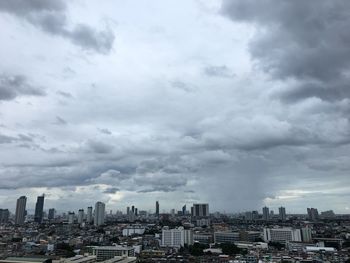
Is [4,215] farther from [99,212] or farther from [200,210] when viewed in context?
[200,210]

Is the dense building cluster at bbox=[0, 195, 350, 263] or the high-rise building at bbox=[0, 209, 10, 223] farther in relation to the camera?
the high-rise building at bbox=[0, 209, 10, 223]

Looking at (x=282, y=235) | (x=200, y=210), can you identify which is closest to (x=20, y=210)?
(x=200, y=210)

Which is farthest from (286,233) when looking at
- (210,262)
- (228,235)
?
(210,262)

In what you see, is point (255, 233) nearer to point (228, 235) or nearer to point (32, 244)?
point (228, 235)

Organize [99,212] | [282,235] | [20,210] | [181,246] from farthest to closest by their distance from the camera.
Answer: [20,210]
[99,212]
[282,235]
[181,246]

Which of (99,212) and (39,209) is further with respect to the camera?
(39,209)

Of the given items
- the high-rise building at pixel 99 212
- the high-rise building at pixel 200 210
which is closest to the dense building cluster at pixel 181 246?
the high-rise building at pixel 99 212

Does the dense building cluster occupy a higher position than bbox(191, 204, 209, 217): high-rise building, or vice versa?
bbox(191, 204, 209, 217): high-rise building

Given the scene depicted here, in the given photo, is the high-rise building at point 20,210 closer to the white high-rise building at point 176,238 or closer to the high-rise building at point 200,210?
the high-rise building at point 200,210

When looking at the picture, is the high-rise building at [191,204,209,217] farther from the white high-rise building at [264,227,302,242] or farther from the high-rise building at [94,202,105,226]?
the white high-rise building at [264,227,302,242]

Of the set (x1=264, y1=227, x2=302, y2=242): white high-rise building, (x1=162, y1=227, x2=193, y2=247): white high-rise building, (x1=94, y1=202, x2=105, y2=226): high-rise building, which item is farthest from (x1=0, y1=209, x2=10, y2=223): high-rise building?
(x1=264, y1=227, x2=302, y2=242): white high-rise building

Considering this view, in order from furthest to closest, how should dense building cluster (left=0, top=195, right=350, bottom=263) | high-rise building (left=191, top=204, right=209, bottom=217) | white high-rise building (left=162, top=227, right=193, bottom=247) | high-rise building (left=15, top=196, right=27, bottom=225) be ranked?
1. high-rise building (left=191, top=204, right=209, bottom=217)
2. high-rise building (left=15, top=196, right=27, bottom=225)
3. white high-rise building (left=162, top=227, right=193, bottom=247)
4. dense building cluster (left=0, top=195, right=350, bottom=263)
